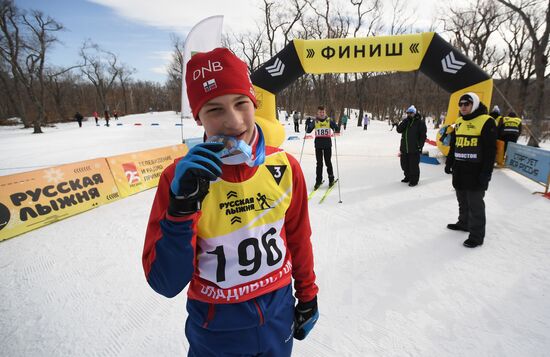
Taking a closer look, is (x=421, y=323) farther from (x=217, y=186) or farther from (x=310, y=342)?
(x=217, y=186)

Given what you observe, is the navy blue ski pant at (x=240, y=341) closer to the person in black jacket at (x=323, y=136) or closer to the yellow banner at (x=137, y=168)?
the person in black jacket at (x=323, y=136)

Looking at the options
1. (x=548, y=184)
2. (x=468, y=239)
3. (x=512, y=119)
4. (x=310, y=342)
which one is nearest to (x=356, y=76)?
(x=512, y=119)

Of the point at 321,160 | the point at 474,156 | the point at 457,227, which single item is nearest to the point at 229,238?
the point at 474,156

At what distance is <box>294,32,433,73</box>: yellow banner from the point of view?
711cm

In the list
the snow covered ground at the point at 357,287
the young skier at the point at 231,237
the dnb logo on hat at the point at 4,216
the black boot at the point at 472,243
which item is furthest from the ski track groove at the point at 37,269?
the black boot at the point at 472,243

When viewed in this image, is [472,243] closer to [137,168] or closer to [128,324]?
[128,324]

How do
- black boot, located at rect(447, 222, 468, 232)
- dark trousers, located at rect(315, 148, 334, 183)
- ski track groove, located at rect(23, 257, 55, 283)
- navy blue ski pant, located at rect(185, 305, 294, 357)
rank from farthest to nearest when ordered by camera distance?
dark trousers, located at rect(315, 148, 334, 183)
black boot, located at rect(447, 222, 468, 232)
ski track groove, located at rect(23, 257, 55, 283)
navy blue ski pant, located at rect(185, 305, 294, 357)

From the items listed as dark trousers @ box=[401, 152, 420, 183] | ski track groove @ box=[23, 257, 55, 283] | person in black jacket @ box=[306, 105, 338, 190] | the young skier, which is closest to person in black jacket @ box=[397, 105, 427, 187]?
dark trousers @ box=[401, 152, 420, 183]

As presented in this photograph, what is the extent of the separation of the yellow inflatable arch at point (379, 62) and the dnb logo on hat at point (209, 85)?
7078 mm

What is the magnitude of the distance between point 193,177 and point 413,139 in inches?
276

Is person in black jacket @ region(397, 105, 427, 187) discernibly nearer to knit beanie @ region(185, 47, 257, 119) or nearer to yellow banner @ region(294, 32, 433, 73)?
yellow banner @ region(294, 32, 433, 73)

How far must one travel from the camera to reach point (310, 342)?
2385mm

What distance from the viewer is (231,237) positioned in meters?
1.18

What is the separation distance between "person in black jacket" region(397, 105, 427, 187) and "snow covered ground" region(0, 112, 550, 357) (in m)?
1.40
